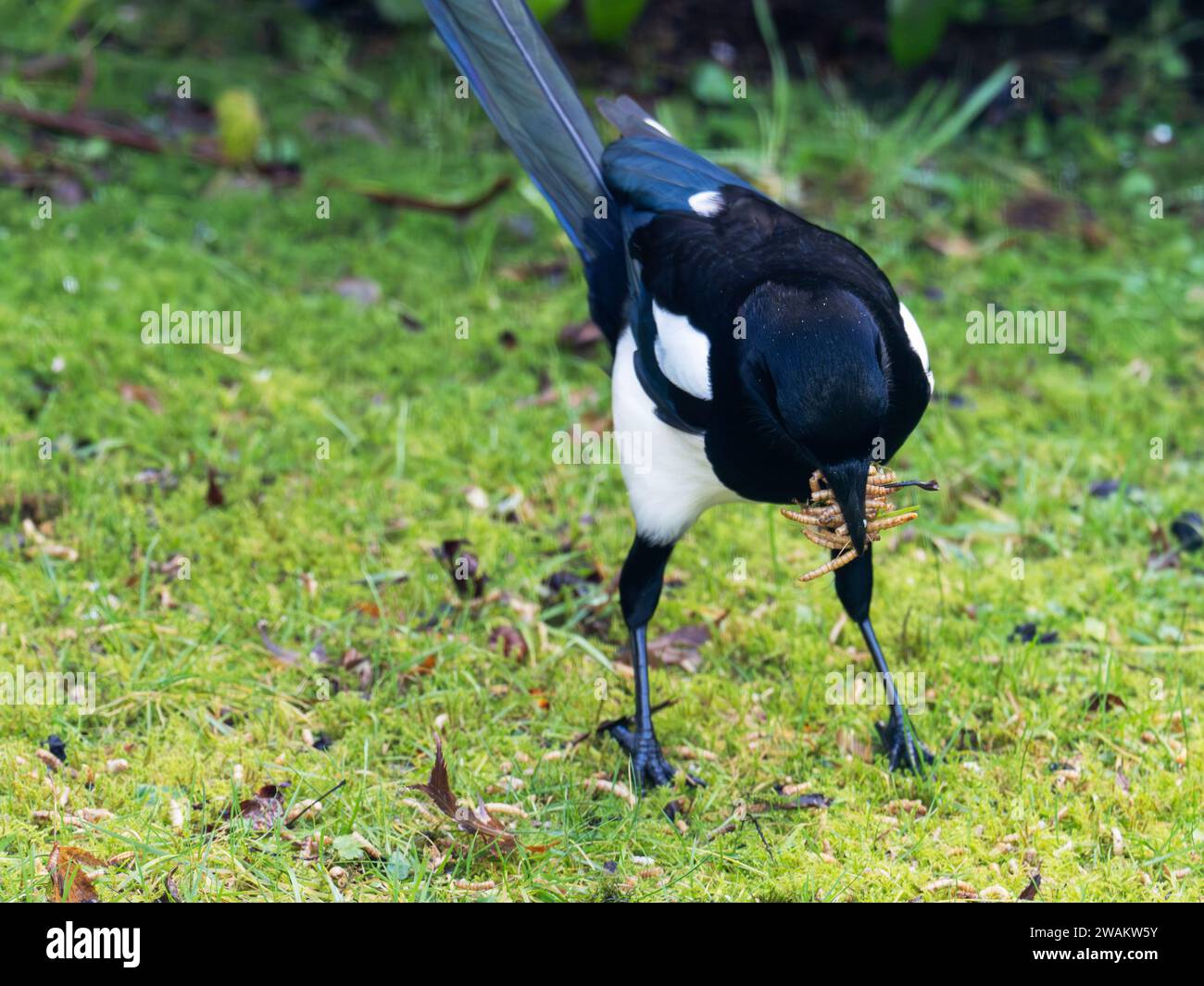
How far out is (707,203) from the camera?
8.95 ft

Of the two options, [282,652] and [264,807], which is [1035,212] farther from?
[264,807]

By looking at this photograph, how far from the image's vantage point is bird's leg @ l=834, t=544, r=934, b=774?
2.71 m

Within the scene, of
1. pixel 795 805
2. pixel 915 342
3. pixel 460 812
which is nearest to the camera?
pixel 915 342

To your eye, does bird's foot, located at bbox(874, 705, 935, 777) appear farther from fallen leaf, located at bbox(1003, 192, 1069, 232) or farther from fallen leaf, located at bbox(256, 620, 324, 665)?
fallen leaf, located at bbox(1003, 192, 1069, 232)

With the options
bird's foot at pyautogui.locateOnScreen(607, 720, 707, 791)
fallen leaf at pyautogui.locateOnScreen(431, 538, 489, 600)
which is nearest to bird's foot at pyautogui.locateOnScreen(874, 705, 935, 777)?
bird's foot at pyautogui.locateOnScreen(607, 720, 707, 791)

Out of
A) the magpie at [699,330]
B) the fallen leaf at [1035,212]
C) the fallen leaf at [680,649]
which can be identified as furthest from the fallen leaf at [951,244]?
the fallen leaf at [680,649]

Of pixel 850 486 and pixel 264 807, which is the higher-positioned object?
pixel 850 486

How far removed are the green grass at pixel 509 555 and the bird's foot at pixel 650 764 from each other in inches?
2.1

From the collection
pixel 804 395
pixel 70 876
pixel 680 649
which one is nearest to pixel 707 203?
pixel 804 395

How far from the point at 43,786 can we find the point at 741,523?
176 centimetres

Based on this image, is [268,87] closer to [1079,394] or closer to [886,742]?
[1079,394]

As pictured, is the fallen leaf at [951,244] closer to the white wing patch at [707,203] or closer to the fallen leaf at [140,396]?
the white wing patch at [707,203]

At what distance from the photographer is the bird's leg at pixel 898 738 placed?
2.69 metres

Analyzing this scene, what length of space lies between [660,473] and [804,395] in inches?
22.8
